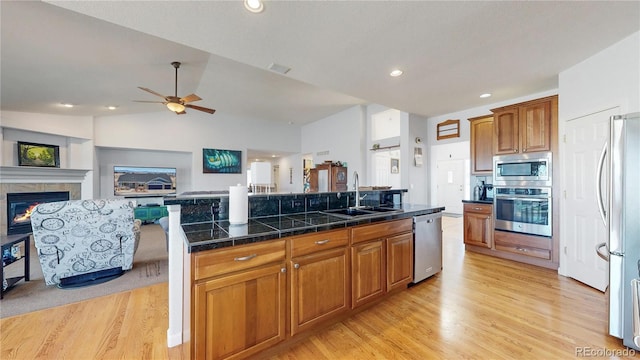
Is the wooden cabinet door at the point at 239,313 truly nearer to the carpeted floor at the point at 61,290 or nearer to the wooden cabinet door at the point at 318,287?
the wooden cabinet door at the point at 318,287

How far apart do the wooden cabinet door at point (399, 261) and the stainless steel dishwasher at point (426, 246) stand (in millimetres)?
98

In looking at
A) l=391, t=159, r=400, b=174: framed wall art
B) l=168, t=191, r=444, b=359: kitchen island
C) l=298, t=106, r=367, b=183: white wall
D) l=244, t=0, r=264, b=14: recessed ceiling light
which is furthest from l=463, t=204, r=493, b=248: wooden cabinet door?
l=244, t=0, r=264, b=14: recessed ceiling light

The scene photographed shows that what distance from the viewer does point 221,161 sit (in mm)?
7453

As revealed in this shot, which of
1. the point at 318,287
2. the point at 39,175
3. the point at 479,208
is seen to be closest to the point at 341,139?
the point at 479,208

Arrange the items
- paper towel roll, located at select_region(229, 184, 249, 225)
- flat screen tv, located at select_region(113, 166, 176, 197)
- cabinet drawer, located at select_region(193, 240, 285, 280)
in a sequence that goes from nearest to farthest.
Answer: cabinet drawer, located at select_region(193, 240, 285, 280)
paper towel roll, located at select_region(229, 184, 249, 225)
flat screen tv, located at select_region(113, 166, 176, 197)

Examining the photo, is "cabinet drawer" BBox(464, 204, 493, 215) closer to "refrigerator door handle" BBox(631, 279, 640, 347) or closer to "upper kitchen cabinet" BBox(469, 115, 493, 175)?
"upper kitchen cabinet" BBox(469, 115, 493, 175)

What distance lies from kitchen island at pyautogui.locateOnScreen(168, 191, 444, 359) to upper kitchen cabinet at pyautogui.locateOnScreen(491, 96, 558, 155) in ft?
8.33

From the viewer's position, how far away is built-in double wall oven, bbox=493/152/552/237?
3.22 m

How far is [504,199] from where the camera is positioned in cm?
358

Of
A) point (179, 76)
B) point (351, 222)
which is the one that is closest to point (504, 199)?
point (351, 222)

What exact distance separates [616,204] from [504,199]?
200cm

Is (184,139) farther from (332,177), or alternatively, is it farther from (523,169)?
(523,169)

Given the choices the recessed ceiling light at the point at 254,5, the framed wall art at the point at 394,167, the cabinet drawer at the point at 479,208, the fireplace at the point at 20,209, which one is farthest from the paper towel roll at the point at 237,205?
the framed wall art at the point at 394,167

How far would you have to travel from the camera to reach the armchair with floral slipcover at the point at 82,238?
260 centimetres
